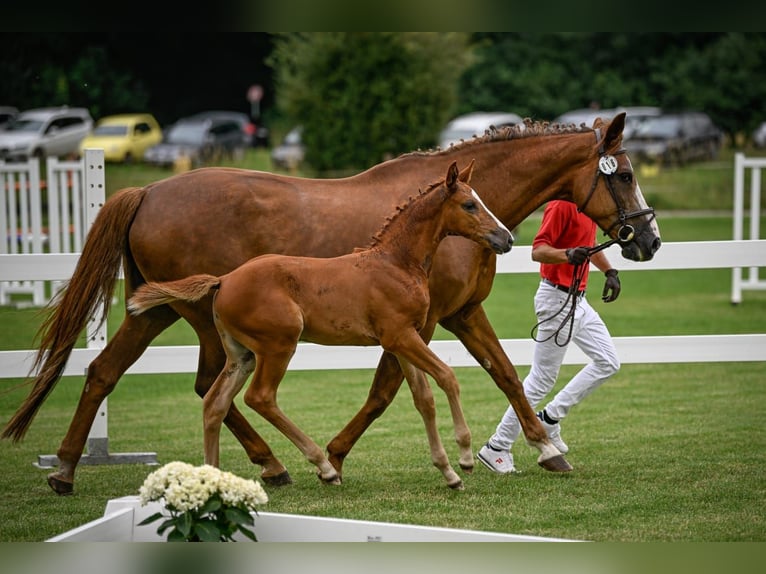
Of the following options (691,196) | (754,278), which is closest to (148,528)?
(754,278)

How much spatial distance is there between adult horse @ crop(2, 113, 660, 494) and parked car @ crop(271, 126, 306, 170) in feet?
76.1

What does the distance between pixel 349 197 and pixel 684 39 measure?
3517 cm

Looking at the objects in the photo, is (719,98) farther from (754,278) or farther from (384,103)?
(754,278)

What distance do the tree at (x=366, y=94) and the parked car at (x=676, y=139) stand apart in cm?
749

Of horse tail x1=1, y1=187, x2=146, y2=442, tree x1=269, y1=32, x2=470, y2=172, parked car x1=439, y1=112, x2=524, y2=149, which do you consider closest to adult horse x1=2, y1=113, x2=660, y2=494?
horse tail x1=1, y1=187, x2=146, y2=442

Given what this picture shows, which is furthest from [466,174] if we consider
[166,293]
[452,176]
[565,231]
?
[166,293]

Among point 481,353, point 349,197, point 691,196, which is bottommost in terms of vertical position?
point 691,196

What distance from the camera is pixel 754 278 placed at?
15.2 metres

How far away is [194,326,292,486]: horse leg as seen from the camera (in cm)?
638

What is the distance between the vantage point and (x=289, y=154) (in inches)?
1200

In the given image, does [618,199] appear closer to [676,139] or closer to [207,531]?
[207,531]

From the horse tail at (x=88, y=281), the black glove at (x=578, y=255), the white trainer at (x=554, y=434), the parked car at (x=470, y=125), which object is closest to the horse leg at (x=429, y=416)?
the white trainer at (x=554, y=434)

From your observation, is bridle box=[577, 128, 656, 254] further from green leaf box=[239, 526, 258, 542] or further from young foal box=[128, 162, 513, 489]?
green leaf box=[239, 526, 258, 542]

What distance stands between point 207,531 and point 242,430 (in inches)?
A: 84.9
